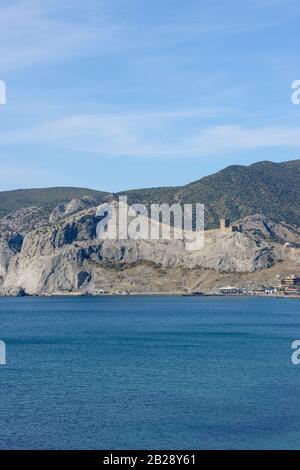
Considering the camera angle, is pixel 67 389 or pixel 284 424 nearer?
pixel 284 424

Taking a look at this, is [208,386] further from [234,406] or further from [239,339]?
[239,339]

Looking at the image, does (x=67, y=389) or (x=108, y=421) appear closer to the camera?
(x=108, y=421)

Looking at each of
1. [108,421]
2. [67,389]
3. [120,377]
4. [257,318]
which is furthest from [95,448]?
[257,318]
